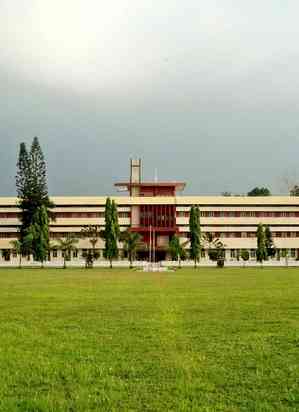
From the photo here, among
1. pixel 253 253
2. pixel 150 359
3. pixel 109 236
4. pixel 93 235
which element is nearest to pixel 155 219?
pixel 93 235

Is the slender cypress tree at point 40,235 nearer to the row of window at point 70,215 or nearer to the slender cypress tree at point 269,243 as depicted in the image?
the row of window at point 70,215

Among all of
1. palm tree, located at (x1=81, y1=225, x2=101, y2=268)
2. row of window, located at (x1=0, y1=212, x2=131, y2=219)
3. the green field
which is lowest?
the green field

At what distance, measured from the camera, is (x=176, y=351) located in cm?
998

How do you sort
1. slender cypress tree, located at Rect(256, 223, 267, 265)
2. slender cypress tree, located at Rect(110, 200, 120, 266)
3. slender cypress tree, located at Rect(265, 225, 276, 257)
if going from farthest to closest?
1. slender cypress tree, located at Rect(265, 225, 276, 257)
2. slender cypress tree, located at Rect(256, 223, 267, 265)
3. slender cypress tree, located at Rect(110, 200, 120, 266)

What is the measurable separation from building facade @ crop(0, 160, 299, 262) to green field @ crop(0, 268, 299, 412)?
239ft

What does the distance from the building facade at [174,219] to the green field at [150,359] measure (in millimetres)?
72942

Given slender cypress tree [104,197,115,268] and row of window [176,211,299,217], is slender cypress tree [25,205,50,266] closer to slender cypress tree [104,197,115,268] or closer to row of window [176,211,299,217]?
slender cypress tree [104,197,115,268]

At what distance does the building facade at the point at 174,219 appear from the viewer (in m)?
89.8

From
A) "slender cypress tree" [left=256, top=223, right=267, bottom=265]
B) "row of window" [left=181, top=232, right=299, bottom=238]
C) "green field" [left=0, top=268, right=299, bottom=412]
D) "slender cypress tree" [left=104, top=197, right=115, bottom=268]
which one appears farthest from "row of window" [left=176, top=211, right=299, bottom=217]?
"green field" [left=0, top=268, right=299, bottom=412]

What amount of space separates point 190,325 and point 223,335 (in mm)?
1576

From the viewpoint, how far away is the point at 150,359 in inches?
366

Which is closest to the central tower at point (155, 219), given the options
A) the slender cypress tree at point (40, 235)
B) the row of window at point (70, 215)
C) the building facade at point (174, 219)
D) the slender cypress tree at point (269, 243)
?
the building facade at point (174, 219)

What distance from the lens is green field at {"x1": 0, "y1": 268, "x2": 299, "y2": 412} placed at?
22.8 ft

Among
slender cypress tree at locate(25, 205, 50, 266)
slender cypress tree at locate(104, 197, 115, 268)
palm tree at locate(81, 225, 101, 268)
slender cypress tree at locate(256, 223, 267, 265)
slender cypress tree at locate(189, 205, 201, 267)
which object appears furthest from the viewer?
palm tree at locate(81, 225, 101, 268)
